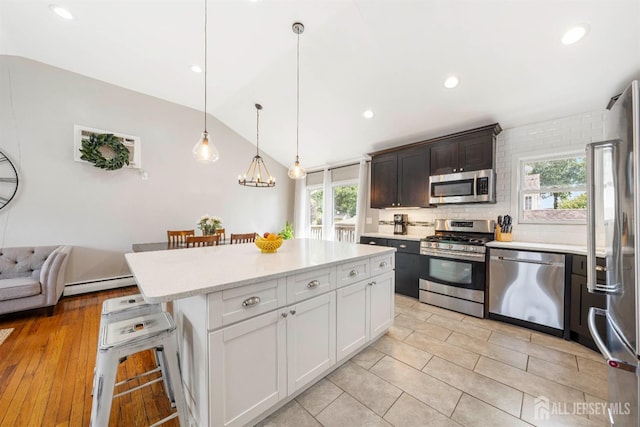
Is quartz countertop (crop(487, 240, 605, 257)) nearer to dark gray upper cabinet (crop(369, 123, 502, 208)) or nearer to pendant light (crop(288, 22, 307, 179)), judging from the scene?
dark gray upper cabinet (crop(369, 123, 502, 208))

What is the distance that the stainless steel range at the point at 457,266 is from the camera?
2879mm

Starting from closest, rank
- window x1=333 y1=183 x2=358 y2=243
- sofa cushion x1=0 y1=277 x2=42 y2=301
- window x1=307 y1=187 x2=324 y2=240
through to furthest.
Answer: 1. sofa cushion x1=0 y1=277 x2=42 y2=301
2. window x1=333 y1=183 x2=358 y2=243
3. window x1=307 y1=187 x2=324 y2=240

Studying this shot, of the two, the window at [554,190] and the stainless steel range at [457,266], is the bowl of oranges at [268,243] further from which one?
the window at [554,190]

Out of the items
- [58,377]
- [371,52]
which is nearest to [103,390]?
[58,377]

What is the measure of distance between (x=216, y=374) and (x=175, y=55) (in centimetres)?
384

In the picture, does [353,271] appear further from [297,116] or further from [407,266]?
[297,116]

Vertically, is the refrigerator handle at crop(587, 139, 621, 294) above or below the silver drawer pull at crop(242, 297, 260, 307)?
above

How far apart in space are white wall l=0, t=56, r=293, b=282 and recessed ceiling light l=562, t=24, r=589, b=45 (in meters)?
4.18

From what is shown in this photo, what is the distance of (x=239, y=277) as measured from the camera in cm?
129

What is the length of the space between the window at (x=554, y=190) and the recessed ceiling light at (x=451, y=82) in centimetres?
142

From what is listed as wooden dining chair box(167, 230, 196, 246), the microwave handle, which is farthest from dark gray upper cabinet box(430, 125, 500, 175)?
wooden dining chair box(167, 230, 196, 246)

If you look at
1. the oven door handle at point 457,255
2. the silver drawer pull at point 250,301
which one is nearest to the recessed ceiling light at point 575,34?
the oven door handle at point 457,255

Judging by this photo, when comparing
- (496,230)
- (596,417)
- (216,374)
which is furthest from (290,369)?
(496,230)

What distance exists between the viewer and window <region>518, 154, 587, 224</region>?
273 centimetres
